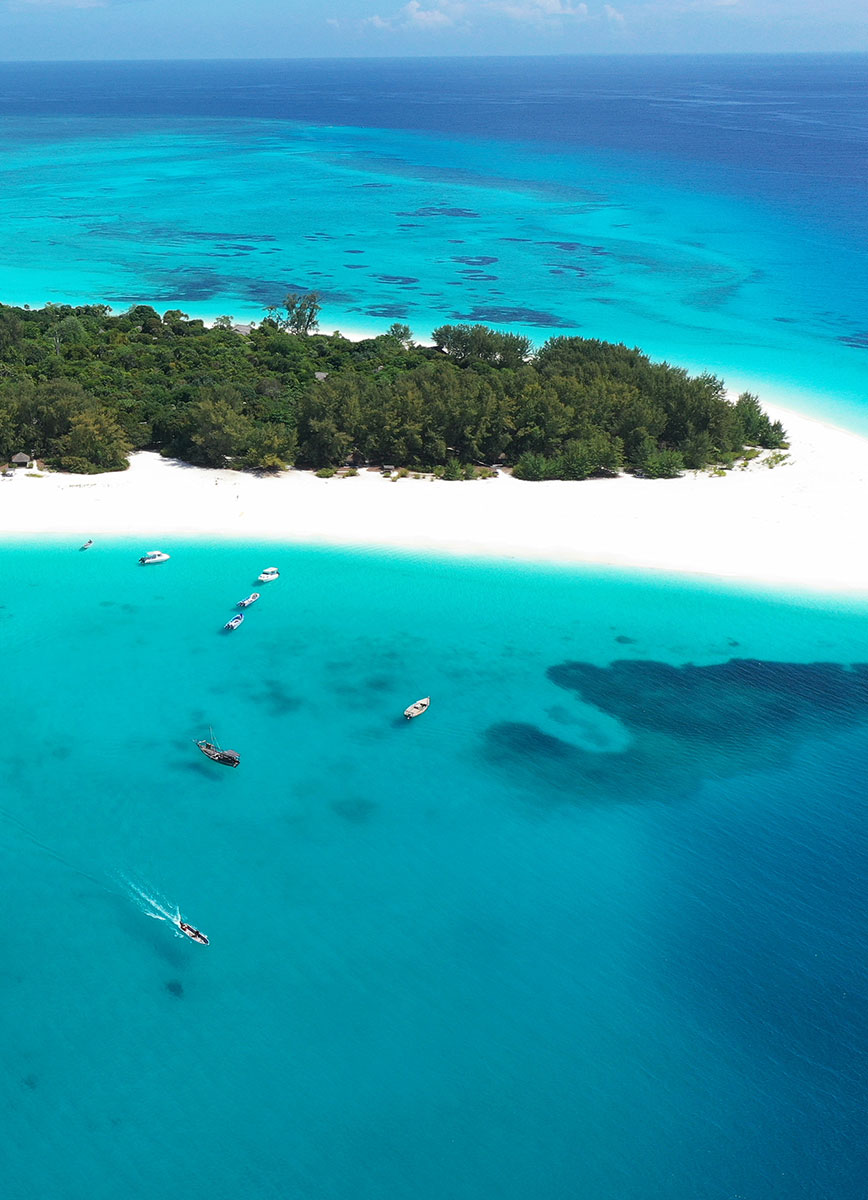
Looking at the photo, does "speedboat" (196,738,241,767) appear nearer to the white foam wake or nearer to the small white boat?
the small white boat

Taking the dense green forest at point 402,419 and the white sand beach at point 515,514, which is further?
the dense green forest at point 402,419

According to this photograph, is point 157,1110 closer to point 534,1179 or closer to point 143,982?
point 143,982

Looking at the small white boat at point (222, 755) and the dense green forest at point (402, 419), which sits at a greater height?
the dense green forest at point (402, 419)

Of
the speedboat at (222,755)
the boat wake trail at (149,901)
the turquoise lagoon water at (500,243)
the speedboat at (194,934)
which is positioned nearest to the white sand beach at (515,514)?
the speedboat at (222,755)

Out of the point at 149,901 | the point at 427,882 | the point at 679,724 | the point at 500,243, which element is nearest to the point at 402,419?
the point at 679,724

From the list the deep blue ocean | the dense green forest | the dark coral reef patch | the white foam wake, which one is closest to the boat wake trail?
the white foam wake

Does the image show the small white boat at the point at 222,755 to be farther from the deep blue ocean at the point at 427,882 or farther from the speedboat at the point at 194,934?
the speedboat at the point at 194,934
